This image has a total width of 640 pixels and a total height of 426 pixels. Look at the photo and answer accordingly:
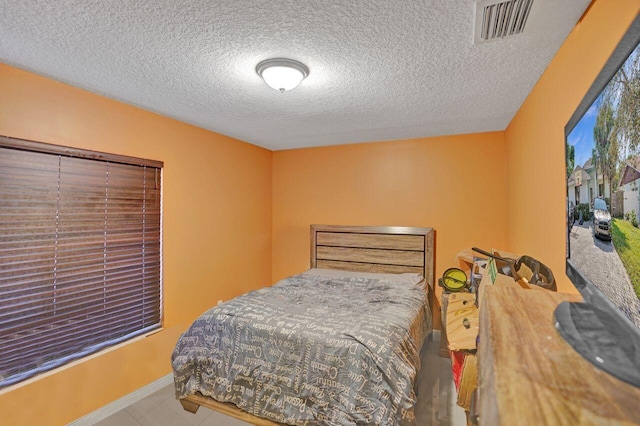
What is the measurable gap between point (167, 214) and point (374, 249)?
7.59ft

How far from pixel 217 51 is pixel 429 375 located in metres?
3.04

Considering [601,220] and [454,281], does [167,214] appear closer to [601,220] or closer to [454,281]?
[454,281]

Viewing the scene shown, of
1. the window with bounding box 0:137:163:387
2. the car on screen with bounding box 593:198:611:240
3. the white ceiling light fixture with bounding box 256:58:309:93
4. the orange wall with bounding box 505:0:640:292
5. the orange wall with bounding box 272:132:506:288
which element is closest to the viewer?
the car on screen with bounding box 593:198:611:240

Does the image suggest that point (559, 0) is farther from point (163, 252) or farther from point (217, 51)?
point (163, 252)

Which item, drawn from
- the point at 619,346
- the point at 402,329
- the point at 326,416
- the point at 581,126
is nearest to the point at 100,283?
the point at 326,416

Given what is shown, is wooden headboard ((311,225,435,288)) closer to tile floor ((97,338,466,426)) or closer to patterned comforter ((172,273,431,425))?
patterned comforter ((172,273,431,425))

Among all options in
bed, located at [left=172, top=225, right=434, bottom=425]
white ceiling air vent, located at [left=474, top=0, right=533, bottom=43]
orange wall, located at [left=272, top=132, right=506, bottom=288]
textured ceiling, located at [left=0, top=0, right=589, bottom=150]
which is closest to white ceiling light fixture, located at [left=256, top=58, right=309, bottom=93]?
textured ceiling, located at [left=0, top=0, right=589, bottom=150]

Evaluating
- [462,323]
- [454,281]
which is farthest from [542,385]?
[454,281]

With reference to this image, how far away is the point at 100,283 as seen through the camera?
2.26m

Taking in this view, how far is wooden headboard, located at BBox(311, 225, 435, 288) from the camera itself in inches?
134

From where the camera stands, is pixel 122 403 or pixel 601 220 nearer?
pixel 601 220

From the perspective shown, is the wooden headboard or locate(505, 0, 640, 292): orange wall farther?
the wooden headboard

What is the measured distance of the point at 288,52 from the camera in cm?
162

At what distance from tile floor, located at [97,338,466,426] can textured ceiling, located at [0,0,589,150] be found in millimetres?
2372
